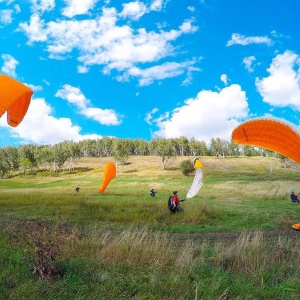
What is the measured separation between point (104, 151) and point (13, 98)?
5604 inches

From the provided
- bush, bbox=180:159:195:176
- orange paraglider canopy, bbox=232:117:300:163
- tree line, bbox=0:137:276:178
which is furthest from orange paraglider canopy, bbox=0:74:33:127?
tree line, bbox=0:137:276:178

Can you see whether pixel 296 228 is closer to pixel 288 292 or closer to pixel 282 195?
pixel 288 292

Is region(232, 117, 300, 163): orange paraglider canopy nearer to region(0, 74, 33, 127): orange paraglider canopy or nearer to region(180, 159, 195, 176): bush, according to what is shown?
region(0, 74, 33, 127): orange paraglider canopy

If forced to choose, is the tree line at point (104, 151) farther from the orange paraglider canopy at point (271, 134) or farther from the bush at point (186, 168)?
the orange paraglider canopy at point (271, 134)

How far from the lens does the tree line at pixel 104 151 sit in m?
94.8

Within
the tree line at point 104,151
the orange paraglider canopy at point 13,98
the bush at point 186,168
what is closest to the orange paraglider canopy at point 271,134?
the orange paraglider canopy at point 13,98

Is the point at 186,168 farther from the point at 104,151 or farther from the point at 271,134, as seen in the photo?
the point at 104,151

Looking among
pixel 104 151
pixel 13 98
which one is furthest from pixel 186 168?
pixel 104 151

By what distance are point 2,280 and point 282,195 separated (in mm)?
32741

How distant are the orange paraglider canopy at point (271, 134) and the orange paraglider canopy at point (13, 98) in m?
6.47

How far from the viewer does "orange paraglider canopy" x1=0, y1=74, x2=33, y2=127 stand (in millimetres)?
6324

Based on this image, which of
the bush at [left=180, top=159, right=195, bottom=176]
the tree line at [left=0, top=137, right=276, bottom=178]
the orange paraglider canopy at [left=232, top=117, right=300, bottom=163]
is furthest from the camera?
the tree line at [left=0, top=137, right=276, bottom=178]

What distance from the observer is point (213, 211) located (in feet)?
67.1

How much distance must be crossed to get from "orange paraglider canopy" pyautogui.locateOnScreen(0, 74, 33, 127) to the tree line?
81.3 metres
